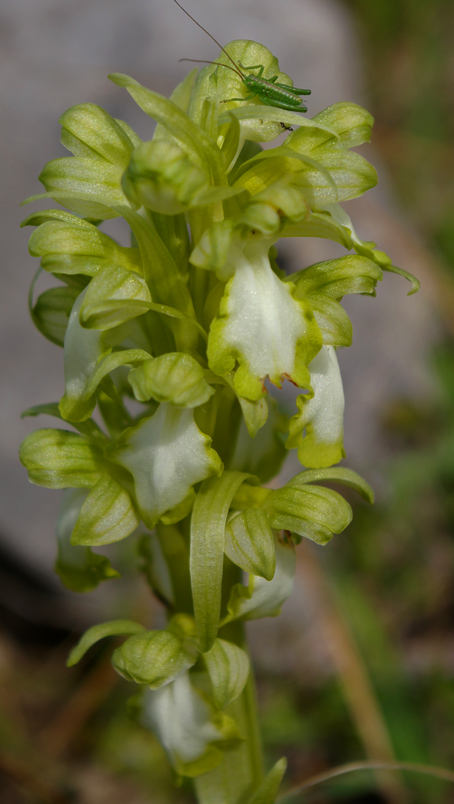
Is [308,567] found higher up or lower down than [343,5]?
lower down

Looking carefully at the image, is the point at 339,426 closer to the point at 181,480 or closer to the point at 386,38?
the point at 181,480

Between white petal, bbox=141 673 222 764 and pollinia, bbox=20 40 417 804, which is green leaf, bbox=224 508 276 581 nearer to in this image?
pollinia, bbox=20 40 417 804

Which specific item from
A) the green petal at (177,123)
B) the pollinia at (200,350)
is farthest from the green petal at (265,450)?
the green petal at (177,123)

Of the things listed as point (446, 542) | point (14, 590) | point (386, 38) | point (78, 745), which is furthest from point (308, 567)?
point (386, 38)

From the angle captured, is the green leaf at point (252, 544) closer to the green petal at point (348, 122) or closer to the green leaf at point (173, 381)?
the green leaf at point (173, 381)

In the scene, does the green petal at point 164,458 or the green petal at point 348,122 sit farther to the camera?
the green petal at point 348,122

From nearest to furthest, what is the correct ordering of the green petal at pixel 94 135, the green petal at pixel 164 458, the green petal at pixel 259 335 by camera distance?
the green petal at pixel 259 335, the green petal at pixel 164 458, the green petal at pixel 94 135
